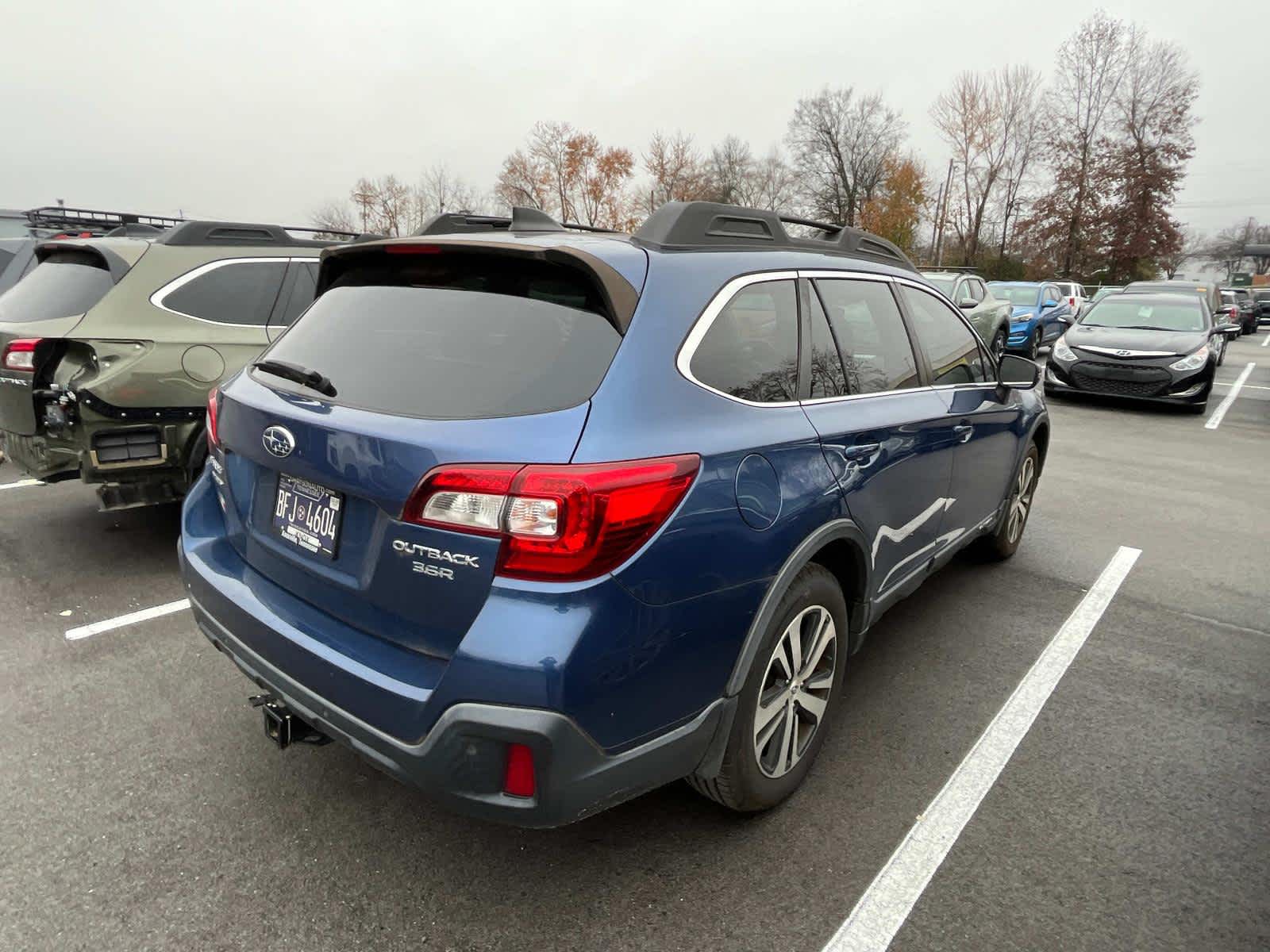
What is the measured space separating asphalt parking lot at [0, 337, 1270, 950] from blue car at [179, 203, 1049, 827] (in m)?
0.35

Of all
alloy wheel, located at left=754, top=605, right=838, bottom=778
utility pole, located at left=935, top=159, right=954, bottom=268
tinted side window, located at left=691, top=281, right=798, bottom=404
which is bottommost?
alloy wheel, located at left=754, top=605, right=838, bottom=778

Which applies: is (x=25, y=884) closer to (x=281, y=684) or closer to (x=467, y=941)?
(x=281, y=684)

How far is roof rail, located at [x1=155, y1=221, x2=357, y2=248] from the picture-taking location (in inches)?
191

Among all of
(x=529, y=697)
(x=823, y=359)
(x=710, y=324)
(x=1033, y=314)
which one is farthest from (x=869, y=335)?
(x=1033, y=314)

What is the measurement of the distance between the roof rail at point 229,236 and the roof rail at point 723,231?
2.98m

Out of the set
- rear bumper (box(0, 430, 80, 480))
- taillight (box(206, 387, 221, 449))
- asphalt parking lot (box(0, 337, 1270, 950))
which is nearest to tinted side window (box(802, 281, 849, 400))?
asphalt parking lot (box(0, 337, 1270, 950))

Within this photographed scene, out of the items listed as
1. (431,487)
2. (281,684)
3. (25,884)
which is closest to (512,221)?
(431,487)

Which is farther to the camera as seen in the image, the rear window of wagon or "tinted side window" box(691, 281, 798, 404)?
"tinted side window" box(691, 281, 798, 404)

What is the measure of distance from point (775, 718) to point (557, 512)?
115cm

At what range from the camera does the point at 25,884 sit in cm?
217

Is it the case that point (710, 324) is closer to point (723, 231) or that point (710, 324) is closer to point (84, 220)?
point (723, 231)

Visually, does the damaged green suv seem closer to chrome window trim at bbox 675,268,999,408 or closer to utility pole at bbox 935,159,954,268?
chrome window trim at bbox 675,268,999,408

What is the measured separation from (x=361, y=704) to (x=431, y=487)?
579mm

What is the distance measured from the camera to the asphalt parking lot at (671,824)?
6.89ft
